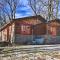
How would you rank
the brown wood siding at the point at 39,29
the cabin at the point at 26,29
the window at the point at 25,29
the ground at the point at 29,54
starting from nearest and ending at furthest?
the ground at the point at 29,54, the cabin at the point at 26,29, the window at the point at 25,29, the brown wood siding at the point at 39,29

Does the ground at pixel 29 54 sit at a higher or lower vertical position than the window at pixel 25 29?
lower

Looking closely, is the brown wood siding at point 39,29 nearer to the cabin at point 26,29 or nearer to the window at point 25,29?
the cabin at point 26,29

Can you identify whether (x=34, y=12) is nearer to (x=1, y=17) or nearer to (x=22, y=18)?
(x=1, y=17)

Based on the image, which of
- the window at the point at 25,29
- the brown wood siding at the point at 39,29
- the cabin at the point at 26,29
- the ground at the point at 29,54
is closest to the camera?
the ground at the point at 29,54

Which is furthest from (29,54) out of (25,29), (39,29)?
(39,29)

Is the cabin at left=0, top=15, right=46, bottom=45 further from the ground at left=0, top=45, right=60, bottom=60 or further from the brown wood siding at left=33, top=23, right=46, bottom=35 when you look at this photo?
the ground at left=0, top=45, right=60, bottom=60

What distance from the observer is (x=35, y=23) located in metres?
36.2

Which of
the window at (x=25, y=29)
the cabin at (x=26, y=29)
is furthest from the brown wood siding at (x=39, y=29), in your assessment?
the window at (x=25, y=29)

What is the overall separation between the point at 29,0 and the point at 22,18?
11.7 meters

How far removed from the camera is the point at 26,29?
1362 inches

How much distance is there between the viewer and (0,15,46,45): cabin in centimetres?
3384

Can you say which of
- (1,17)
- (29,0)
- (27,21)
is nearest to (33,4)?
(29,0)

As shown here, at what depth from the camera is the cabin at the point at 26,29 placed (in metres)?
33.8

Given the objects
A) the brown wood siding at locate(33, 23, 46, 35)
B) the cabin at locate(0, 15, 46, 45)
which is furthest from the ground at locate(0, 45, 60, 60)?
the brown wood siding at locate(33, 23, 46, 35)
